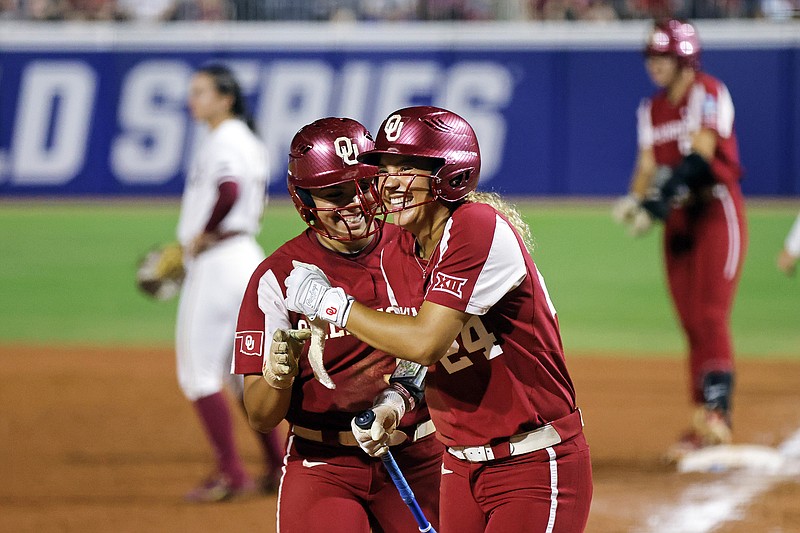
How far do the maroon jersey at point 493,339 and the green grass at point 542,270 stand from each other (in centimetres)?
736

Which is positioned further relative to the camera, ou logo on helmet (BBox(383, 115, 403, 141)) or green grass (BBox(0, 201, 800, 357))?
green grass (BBox(0, 201, 800, 357))

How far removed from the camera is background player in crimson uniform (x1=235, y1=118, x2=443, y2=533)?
3707 mm

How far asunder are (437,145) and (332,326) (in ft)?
2.52

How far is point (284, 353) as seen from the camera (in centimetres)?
339

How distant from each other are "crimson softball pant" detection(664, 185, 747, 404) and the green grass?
3.47 m

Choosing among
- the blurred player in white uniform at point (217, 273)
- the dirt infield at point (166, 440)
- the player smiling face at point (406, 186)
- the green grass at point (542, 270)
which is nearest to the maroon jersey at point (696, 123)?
the dirt infield at point (166, 440)

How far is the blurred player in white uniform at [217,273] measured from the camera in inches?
258

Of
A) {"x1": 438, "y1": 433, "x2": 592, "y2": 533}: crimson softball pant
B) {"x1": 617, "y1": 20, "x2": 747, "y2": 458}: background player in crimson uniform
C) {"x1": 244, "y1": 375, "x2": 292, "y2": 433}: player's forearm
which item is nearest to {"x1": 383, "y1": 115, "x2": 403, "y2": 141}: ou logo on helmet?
{"x1": 244, "y1": 375, "x2": 292, "y2": 433}: player's forearm

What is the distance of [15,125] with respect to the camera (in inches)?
669

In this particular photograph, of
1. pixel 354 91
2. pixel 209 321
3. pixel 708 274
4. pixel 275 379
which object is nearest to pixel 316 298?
pixel 275 379

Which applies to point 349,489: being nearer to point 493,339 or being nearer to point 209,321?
point 493,339

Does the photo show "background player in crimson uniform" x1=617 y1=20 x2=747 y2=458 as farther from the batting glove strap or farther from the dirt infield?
the batting glove strap

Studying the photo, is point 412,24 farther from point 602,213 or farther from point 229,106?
point 229,106

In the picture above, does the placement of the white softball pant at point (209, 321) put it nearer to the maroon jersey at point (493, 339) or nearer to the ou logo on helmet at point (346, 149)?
the ou logo on helmet at point (346, 149)
